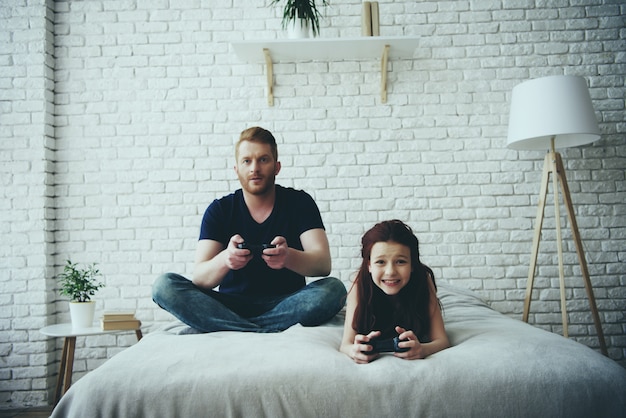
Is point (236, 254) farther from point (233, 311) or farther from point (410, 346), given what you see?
point (410, 346)

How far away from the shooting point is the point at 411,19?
2.97m

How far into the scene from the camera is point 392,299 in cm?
152

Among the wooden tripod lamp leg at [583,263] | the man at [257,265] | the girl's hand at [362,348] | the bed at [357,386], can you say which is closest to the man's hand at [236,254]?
the man at [257,265]

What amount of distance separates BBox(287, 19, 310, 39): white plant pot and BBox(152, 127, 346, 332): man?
108cm

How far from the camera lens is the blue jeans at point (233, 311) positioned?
1.73 m

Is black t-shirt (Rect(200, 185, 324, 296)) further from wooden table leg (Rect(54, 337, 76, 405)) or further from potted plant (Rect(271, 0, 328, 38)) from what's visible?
potted plant (Rect(271, 0, 328, 38))

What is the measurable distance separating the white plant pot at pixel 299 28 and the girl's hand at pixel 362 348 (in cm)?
198

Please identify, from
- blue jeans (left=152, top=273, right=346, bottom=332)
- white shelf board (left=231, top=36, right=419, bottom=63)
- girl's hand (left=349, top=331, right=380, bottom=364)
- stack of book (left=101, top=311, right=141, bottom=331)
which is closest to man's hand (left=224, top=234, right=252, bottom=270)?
blue jeans (left=152, top=273, right=346, bottom=332)

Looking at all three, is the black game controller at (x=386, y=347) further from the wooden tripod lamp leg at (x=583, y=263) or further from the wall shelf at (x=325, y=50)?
the wall shelf at (x=325, y=50)

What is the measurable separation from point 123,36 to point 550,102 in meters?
2.57

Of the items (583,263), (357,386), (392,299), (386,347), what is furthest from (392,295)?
(583,263)

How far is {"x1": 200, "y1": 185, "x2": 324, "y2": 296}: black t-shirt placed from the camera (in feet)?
6.36

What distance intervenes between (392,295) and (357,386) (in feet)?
1.21

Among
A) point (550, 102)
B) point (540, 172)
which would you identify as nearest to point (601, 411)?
point (550, 102)
